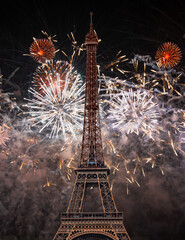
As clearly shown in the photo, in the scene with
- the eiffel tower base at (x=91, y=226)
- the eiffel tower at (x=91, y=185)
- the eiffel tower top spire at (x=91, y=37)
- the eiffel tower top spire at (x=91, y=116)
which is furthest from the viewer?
the eiffel tower top spire at (x=91, y=37)

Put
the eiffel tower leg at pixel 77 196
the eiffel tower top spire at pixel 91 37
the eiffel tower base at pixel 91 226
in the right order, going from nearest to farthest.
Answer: the eiffel tower base at pixel 91 226
the eiffel tower leg at pixel 77 196
the eiffel tower top spire at pixel 91 37

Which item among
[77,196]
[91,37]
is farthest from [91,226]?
[91,37]

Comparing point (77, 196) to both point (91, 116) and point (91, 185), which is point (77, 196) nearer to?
point (91, 185)

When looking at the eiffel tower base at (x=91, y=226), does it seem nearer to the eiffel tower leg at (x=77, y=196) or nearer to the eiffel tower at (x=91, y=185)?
the eiffel tower at (x=91, y=185)

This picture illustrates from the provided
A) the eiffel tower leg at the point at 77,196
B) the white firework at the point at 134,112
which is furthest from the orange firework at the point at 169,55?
the eiffel tower leg at the point at 77,196

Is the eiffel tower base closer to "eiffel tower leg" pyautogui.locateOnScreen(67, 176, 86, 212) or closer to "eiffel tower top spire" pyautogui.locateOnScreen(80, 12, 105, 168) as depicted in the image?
"eiffel tower leg" pyautogui.locateOnScreen(67, 176, 86, 212)

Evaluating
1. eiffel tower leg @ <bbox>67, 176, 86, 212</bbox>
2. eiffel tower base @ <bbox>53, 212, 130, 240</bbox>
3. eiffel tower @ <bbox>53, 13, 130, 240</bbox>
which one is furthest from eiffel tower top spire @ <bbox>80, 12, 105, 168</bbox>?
eiffel tower base @ <bbox>53, 212, 130, 240</bbox>
